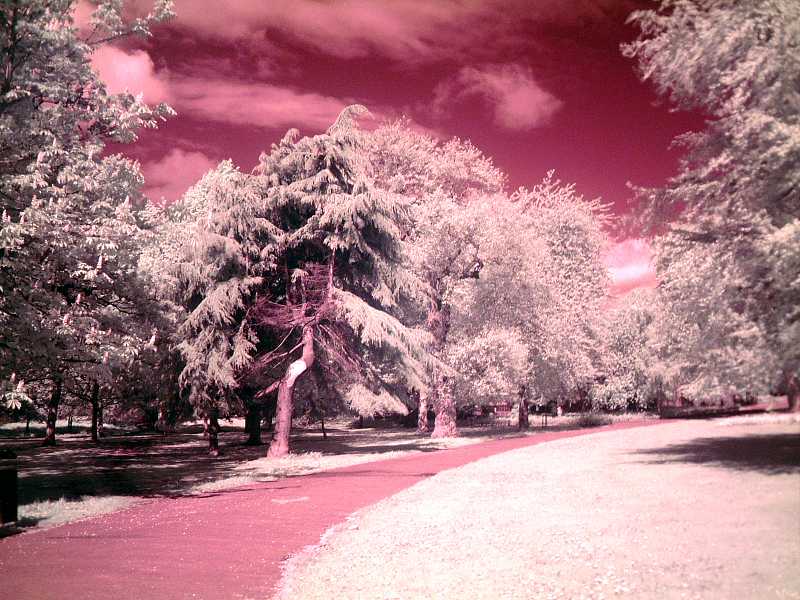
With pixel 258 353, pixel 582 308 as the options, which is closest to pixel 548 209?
pixel 582 308

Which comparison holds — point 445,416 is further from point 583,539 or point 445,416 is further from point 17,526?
point 583,539

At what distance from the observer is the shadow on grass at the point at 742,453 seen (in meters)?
13.1

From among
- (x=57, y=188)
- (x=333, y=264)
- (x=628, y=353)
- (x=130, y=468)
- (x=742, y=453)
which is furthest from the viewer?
(x=628, y=353)

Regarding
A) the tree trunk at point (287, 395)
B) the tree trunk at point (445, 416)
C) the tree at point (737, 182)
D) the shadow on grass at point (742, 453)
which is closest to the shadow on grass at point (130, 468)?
the tree trunk at point (287, 395)

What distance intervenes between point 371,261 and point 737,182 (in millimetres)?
15747

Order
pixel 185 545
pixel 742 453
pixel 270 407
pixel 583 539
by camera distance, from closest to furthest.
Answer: pixel 583 539, pixel 185 545, pixel 742 453, pixel 270 407

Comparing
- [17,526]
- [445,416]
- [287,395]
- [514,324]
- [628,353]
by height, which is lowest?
[17,526]

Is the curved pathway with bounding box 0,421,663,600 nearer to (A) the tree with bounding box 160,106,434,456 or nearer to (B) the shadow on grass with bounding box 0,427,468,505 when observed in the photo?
(B) the shadow on grass with bounding box 0,427,468,505

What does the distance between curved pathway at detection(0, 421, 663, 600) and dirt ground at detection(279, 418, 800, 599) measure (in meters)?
0.66

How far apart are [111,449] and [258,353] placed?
44.0 feet

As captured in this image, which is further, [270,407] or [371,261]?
[270,407]

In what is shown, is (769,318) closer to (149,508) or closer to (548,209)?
(149,508)

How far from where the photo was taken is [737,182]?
1278cm

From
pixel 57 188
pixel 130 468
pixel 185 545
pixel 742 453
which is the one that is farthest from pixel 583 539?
pixel 130 468
